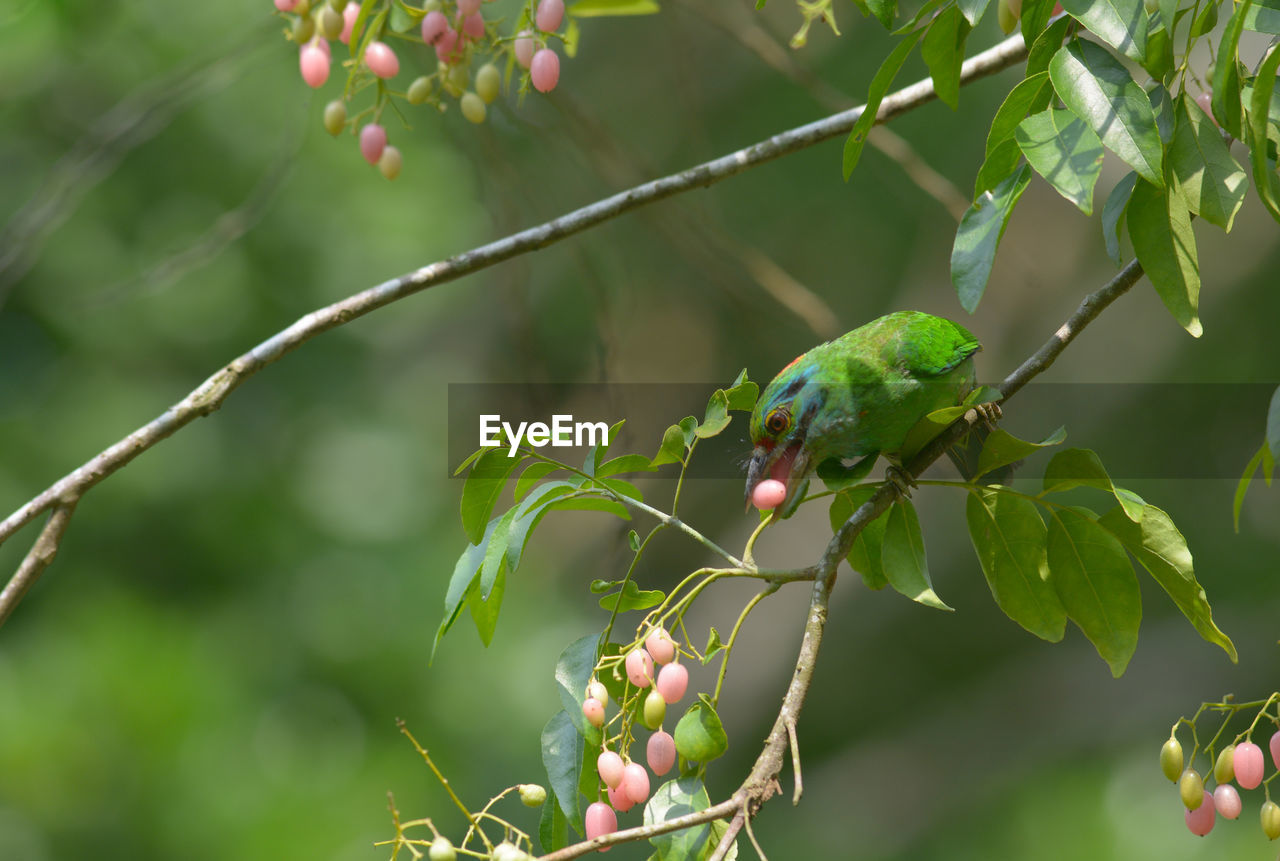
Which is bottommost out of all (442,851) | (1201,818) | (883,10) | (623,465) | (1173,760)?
(1201,818)

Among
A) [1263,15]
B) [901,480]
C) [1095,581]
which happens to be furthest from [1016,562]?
[1263,15]

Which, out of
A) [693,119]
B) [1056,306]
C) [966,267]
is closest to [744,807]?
[966,267]

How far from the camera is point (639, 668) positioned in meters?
1.36

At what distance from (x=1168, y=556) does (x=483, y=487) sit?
91 cm

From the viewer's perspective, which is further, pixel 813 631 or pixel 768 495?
pixel 768 495

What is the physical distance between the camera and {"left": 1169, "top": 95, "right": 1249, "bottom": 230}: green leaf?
1197mm

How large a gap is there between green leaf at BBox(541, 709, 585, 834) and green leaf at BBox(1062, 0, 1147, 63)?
0.96 meters

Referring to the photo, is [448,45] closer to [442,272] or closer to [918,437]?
[442,272]

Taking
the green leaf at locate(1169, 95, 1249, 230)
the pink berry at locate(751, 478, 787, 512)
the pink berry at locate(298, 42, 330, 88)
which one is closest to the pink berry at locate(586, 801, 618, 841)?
the pink berry at locate(751, 478, 787, 512)

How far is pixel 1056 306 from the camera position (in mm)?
5352

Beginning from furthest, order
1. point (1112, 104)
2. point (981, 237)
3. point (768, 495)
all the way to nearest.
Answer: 1. point (768, 495)
2. point (981, 237)
3. point (1112, 104)

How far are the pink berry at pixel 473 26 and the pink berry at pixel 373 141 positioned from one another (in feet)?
1.51

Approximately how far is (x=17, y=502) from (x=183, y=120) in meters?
2.01

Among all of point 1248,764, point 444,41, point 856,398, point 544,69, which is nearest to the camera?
point 1248,764
